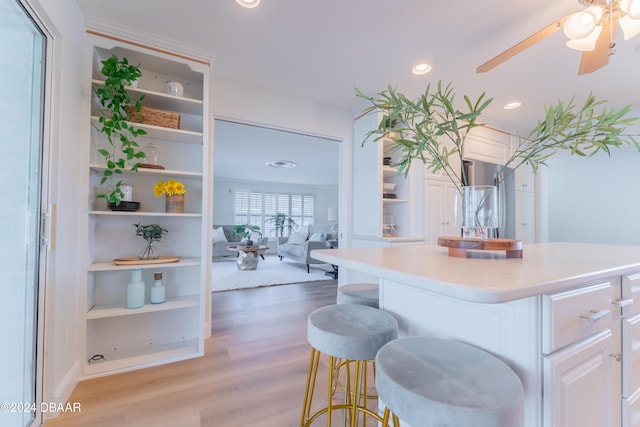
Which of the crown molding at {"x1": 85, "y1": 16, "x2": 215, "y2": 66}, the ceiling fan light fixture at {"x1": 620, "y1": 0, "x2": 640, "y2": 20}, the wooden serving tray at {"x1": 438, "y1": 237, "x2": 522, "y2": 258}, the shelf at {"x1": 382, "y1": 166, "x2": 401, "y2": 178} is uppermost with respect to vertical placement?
the crown molding at {"x1": 85, "y1": 16, "x2": 215, "y2": 66}

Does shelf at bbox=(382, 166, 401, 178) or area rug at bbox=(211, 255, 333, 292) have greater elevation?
shelf at bbox=(382, 166, 401, 178)

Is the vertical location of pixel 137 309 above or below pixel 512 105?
below

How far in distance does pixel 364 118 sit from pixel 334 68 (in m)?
0.81

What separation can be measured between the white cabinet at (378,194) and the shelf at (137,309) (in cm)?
189

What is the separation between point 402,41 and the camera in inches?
79.4

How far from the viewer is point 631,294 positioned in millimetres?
1058

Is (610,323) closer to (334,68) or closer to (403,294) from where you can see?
(403,294)

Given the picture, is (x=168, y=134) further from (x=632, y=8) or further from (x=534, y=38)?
(x=632, y=8)

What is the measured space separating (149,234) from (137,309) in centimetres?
55

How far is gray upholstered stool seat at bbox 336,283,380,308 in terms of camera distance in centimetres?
148

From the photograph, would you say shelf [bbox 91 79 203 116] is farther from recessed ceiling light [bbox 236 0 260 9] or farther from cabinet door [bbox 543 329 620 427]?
cabinet door [bbox 543 329 620 427]

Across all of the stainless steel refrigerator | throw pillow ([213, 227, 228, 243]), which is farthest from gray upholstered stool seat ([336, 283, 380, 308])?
throw pillow ([213, 227, 228, 243])

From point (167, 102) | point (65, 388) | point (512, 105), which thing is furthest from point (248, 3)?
point (512, 105)

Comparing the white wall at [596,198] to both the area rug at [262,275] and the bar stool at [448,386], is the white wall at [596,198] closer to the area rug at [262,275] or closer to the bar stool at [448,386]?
the area rug at [262,275]
